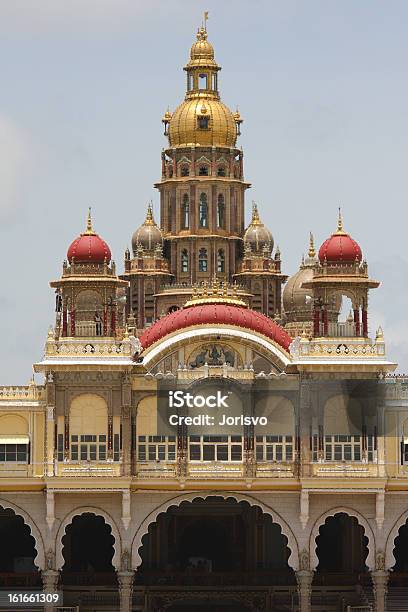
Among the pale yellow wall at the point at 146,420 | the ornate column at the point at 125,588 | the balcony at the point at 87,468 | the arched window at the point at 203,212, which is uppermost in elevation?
the arched window at the point at 203,212

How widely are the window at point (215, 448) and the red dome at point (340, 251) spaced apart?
9.56 meters

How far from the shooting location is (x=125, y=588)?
119125mm

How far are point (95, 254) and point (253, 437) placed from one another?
11486 millimetres

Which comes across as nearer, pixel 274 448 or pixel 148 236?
pixel 274 448

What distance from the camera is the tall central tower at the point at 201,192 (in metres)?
142

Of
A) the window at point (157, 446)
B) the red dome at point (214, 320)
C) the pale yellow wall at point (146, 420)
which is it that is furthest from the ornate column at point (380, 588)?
the pale yellow wall at point (146, 420)

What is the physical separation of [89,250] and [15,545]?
596 inches

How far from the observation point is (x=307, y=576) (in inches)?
4705

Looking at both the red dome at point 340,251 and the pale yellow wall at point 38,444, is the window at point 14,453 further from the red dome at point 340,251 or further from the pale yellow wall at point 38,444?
the red dome at point 340,251

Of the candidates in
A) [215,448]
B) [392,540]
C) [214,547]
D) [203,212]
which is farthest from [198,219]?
[392,540]

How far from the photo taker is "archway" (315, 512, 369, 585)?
125 metres

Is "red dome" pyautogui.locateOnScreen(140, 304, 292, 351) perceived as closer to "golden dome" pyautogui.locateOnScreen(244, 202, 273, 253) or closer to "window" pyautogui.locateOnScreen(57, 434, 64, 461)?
"window" pyautogui.locateOnScreen(57, 434, 64, 461)

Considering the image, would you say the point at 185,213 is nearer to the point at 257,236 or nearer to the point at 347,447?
the point at 257,236

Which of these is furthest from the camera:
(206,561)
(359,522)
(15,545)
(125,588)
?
(206,561)
